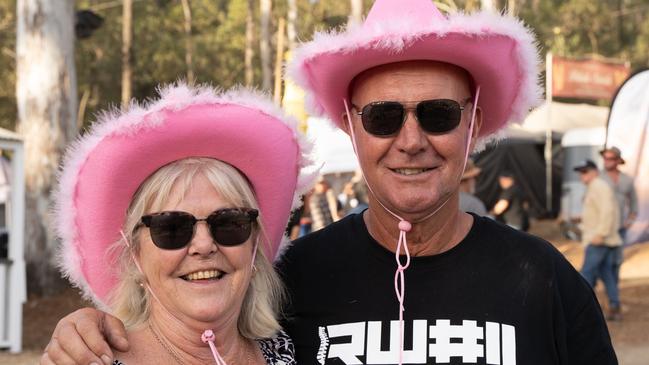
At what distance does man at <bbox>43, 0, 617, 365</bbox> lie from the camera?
2.65 m

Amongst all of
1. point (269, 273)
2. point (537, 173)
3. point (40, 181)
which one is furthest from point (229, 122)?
point (537, 173)

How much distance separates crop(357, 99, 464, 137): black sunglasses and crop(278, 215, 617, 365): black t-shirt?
369 mm

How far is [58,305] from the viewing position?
13.7 meters

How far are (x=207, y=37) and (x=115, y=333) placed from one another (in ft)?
142

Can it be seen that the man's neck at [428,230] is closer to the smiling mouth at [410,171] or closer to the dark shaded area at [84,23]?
the smiling mouth at [410,171]

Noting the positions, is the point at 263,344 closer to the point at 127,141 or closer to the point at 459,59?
the point at 127,141

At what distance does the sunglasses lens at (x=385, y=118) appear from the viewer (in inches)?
105

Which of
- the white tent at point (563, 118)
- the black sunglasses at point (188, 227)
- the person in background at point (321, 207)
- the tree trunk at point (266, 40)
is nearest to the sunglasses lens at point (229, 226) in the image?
the black sunglasses at point (188, 227)

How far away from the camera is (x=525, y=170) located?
2486 cm

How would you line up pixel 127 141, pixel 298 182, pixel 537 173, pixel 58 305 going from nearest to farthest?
pixel 127 141
pixel 298 182
pixel 58 305
pixel 537 173

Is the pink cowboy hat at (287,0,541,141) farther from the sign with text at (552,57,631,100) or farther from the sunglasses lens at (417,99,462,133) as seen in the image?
the sign with text at (552,57,631,100)

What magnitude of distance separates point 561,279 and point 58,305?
11925 millimetres

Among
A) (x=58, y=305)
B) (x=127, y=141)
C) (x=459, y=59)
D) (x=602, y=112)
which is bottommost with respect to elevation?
(x=58, y=305)

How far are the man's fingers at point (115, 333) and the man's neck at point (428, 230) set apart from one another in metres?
0.82
